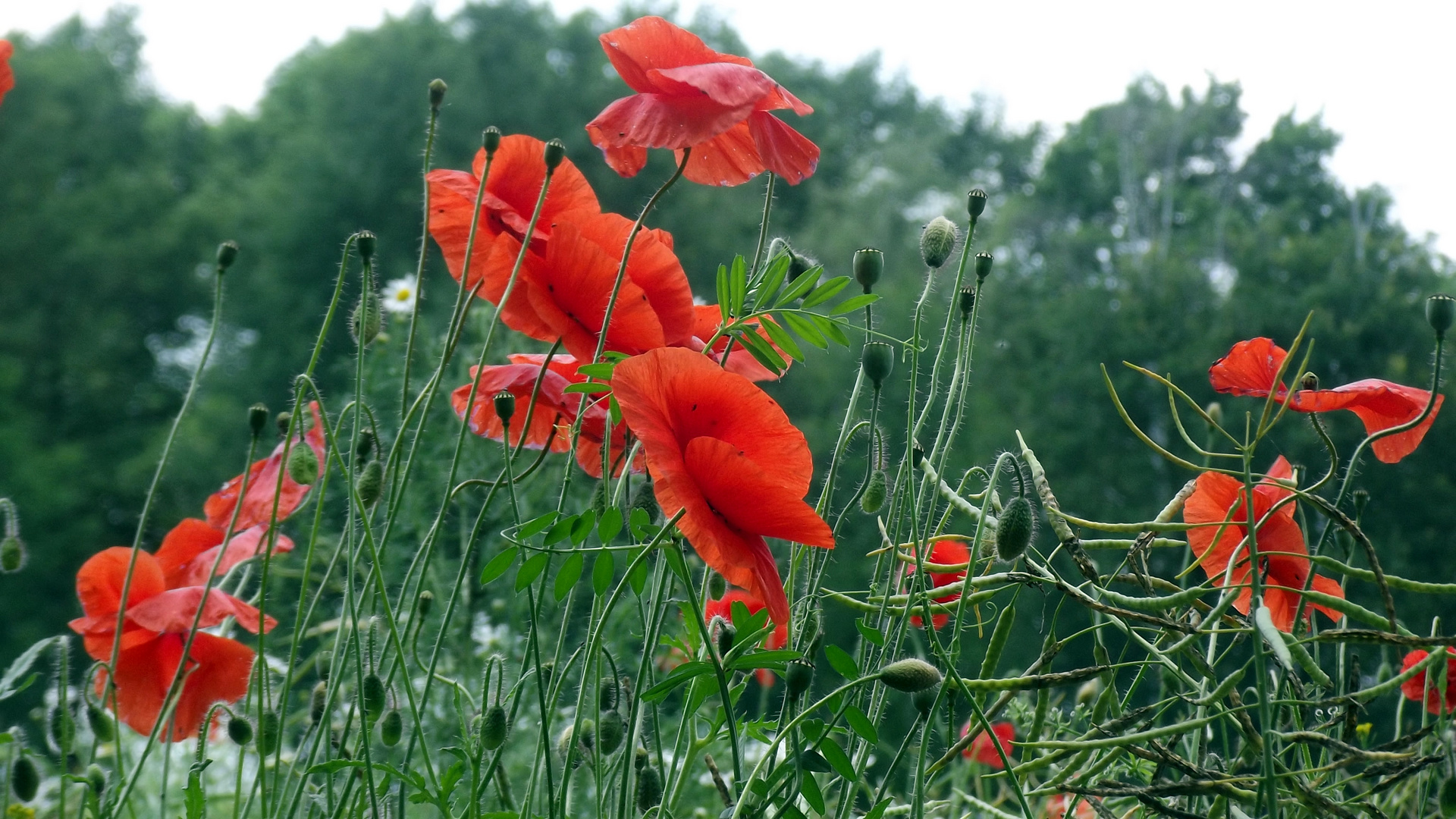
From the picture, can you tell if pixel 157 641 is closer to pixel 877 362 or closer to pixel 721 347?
pixel 721 347

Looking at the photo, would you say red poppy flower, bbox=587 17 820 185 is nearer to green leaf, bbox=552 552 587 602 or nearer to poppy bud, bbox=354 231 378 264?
poppy bud, bbox=354 231 378 264

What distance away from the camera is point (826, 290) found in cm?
75

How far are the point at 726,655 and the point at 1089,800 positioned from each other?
260 millimetres

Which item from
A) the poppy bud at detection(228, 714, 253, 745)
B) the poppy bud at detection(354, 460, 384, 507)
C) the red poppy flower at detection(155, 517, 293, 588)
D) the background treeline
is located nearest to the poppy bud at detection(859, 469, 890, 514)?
the poppy bud at detection(354, 460, 384, 507)

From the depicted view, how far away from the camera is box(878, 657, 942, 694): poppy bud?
1.83 ft

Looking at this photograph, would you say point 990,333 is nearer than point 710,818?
No

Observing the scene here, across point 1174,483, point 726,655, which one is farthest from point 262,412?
point 1174,483

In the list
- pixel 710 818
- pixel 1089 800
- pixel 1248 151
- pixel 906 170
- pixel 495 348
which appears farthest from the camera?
pixel 906 170

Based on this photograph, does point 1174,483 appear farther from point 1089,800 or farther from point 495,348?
point 1089,800

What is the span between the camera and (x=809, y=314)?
0.76 m

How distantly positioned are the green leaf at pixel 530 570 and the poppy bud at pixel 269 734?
0.80 ft

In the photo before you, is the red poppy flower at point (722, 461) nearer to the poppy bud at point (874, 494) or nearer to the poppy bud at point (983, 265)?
the poppy bud at point (874, 494)

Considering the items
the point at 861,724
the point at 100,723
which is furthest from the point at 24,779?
the point at 861,724

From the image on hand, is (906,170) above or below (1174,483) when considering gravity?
above
